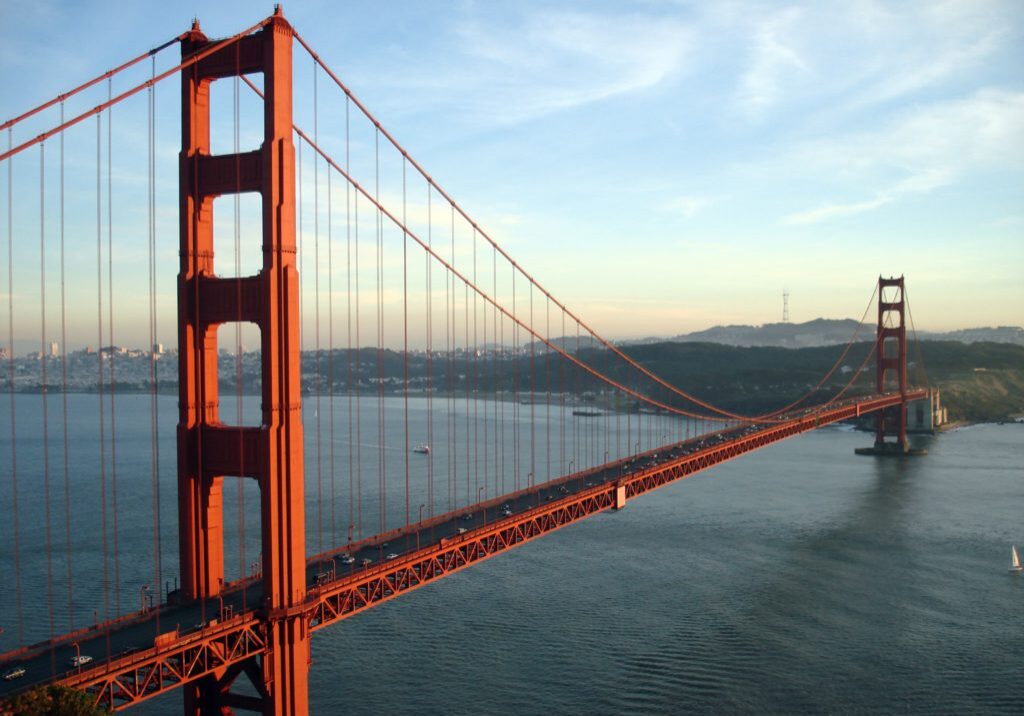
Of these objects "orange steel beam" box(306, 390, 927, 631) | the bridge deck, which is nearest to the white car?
the bridge deck

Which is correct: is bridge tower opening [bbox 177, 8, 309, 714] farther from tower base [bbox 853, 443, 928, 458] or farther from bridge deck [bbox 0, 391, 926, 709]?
tower base [bbox 853, 443, 928, 458]

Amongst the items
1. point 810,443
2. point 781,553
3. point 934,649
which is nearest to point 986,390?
point 810,443

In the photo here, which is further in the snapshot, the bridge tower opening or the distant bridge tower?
the distant bridge tower

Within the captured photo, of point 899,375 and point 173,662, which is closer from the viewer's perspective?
point 173,662

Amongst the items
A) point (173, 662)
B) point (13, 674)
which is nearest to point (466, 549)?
point (173, 662)

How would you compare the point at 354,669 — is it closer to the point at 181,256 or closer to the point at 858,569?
the point at 181,256

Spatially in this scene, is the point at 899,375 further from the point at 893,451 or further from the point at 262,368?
the point at 262,368
